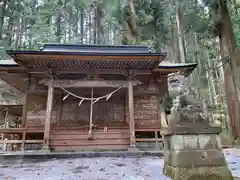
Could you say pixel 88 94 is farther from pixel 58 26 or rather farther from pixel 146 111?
pixel 58 26

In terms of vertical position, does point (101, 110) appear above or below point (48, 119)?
above

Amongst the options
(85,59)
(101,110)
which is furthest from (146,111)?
(85,59)

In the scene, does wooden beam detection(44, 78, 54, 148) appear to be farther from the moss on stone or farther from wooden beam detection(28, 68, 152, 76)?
the moss on stone

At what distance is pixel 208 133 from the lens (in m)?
3.24

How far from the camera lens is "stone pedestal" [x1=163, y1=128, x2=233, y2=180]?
3.03 meters

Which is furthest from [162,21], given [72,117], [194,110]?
[194,110]

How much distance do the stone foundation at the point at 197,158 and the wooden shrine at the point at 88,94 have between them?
190 inches

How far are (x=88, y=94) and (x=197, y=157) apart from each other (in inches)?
283

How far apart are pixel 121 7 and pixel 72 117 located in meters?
9.27

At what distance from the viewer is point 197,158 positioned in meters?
3.11

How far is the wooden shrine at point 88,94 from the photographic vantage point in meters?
7.89

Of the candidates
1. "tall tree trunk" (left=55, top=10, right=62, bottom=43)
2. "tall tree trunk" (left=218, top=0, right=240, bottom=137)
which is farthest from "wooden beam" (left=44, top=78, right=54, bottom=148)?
"tall tree trunk" (left=55, top=10, right=62, bottom=43)

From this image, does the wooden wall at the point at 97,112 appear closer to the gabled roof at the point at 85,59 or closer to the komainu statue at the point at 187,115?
the gabled roof at the point at 85,59

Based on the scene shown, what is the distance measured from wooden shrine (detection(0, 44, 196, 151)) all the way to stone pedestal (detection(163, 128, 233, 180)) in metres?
4.81
